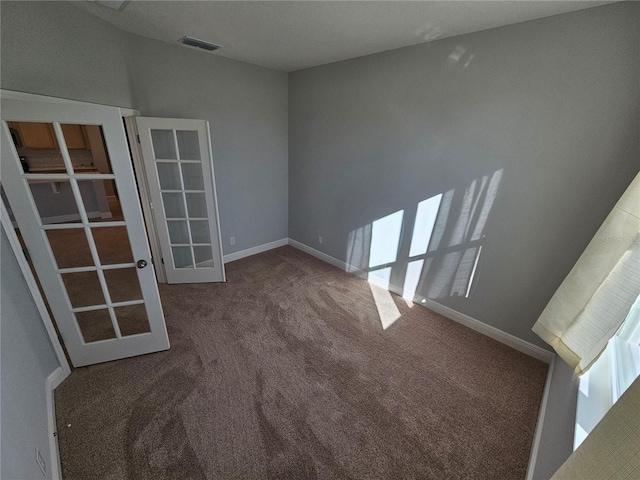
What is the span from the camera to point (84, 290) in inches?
124

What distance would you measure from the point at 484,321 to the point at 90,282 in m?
4.58

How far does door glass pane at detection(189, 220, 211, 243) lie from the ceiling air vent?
75.2 inches

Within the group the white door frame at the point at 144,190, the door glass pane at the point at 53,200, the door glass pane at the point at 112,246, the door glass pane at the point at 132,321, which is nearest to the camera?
the door glass pane at the point at 132,321

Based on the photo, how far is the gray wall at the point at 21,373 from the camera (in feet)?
3.76

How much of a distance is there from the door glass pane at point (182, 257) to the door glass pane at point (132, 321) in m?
0.72

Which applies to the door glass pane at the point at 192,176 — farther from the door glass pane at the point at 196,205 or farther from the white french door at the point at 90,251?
the white french door at the point at 90,251

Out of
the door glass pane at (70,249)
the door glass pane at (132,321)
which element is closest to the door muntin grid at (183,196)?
the door glass pane at (132,321)

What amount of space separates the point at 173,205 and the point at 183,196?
0.80ft

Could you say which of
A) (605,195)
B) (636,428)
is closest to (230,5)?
(636,428)

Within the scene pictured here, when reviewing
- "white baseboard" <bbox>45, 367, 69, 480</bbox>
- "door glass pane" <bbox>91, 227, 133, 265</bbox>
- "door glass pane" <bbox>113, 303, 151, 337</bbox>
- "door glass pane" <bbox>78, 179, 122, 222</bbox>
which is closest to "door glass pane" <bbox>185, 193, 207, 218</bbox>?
"door glass pane" <bbox>91, 227, 133, 265</bbox>

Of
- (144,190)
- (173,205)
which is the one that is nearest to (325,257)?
(173,205)

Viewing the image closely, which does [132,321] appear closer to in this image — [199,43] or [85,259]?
[85,259]

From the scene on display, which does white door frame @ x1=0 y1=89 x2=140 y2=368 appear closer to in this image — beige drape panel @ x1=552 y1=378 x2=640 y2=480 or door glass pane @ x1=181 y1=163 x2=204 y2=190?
door glass pane @ x1=181 y1=163 x2=204 y2=190

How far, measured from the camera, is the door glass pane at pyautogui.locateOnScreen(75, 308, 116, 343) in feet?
8.13
